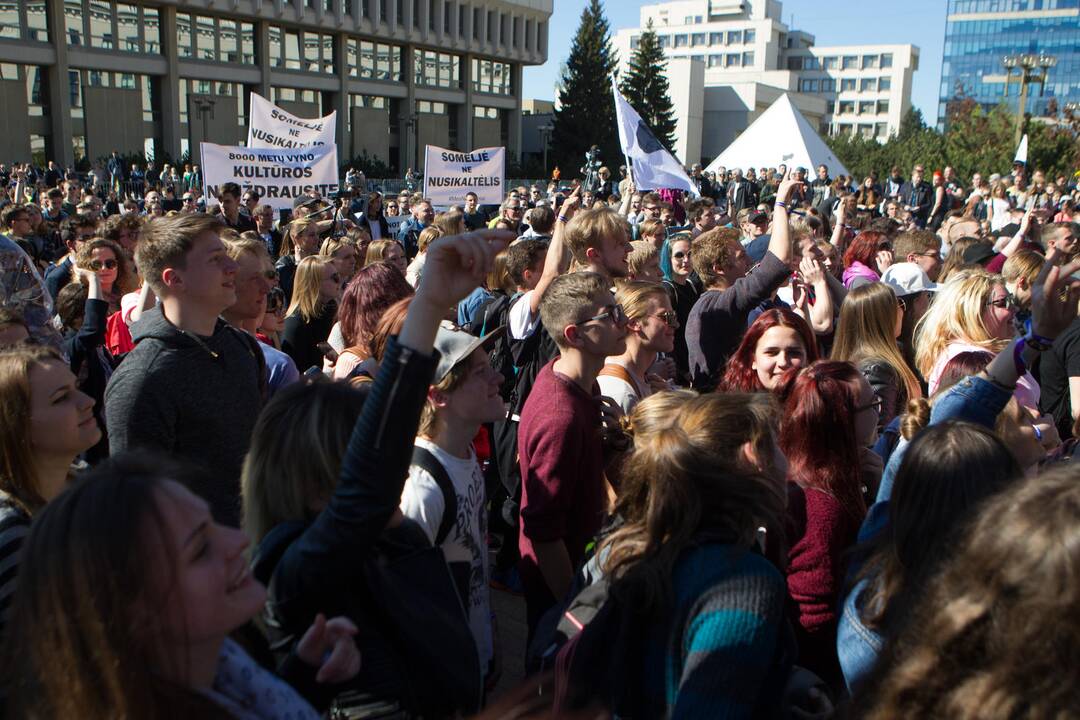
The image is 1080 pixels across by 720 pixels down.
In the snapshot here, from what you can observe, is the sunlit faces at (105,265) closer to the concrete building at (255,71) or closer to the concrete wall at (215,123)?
the concrete building at (255,71)

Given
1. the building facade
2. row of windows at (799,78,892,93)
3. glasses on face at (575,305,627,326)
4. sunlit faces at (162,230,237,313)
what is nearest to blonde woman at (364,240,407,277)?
sunlit faces at (162,230,237,313)

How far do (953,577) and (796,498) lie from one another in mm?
1551

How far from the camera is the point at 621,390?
3.98 metres

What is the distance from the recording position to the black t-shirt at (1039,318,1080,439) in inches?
178

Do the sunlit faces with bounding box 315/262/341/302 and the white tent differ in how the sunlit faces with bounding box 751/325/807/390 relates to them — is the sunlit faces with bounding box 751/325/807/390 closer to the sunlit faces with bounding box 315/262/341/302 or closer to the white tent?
the sunlit faces with bounding box 315/262/341/302

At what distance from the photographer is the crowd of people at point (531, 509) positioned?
4.48ft

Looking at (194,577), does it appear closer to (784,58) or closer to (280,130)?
(280,130)

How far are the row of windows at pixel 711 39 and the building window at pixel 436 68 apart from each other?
5275 cm

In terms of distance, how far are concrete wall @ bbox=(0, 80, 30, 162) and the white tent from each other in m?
35.6

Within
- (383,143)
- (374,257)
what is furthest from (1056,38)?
(374,257)

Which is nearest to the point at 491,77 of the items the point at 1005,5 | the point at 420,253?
the point at 420,253

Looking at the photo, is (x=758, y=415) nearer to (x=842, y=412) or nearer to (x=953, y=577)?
(x=842, y=412)

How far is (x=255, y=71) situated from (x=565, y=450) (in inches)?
1969

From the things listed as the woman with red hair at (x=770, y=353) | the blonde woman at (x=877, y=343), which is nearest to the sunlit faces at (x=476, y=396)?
the woman with red hair at (x=770, y=353)
